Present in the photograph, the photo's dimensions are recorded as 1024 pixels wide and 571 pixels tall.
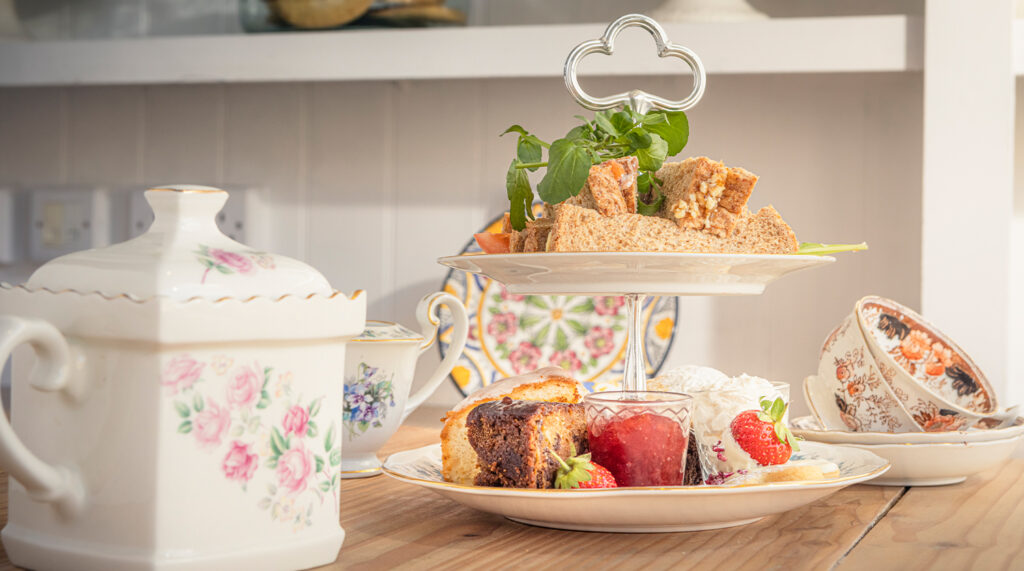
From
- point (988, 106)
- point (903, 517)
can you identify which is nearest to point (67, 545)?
point (903, 517)

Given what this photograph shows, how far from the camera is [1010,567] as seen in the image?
21.0 inches

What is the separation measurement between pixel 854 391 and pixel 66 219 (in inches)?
50.8

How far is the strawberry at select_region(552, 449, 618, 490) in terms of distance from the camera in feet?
1.90

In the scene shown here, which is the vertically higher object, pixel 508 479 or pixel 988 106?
pixel 988 106

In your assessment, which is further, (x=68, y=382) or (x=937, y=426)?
(x=937, y=426)

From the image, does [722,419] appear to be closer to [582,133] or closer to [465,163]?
[582,133]

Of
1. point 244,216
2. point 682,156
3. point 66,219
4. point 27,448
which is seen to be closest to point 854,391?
point 27,448

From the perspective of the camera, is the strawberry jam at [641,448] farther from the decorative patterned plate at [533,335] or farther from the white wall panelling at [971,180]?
the decorative patterned plate at [533,335]

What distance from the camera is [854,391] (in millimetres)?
792

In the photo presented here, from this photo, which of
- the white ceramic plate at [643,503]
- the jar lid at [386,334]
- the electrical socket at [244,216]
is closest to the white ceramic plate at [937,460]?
the white ceramic plate at [643,503]

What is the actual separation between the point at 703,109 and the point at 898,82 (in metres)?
0.26

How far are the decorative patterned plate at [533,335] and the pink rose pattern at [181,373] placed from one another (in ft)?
3.04

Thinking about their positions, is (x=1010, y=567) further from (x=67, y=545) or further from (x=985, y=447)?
(x=67, y=545)

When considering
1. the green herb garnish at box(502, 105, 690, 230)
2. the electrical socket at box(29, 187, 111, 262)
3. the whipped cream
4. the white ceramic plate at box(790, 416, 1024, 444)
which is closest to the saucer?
the white ceramic plate at box(790, 416, 1024, 444)
